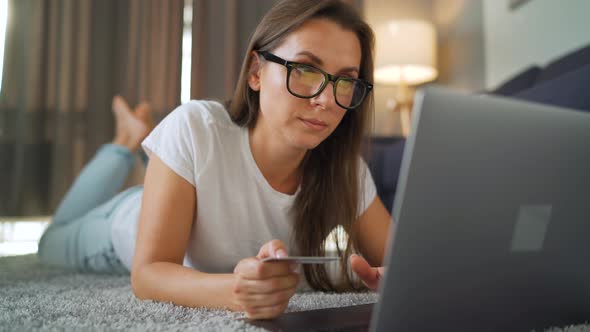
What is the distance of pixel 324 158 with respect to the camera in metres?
1.15

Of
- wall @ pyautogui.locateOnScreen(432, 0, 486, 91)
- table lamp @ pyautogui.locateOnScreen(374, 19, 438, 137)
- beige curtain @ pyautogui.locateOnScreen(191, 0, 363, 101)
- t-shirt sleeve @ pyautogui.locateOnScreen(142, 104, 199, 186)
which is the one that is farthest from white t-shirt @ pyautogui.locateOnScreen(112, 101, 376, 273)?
beige curtain @ pyautogui.locateOnScreen(191, 0, 363, 101)

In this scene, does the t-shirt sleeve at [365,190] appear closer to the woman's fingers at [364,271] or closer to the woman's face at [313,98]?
the woman's face at [313,98]

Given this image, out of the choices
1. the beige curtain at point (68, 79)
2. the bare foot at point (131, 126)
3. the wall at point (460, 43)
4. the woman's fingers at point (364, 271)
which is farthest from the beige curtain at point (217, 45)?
the woman's fingers at point (364, 271)

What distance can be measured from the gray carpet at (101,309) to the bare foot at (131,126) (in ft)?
2.84

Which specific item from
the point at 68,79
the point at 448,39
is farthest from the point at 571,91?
the point at 68,79

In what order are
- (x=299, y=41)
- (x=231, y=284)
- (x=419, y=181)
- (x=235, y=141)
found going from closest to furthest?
(x=419, y=181), (x=231, y=284), (x=299, y=41), (x=235, y=141)

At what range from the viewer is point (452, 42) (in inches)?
121

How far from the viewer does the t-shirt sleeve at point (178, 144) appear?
886mm

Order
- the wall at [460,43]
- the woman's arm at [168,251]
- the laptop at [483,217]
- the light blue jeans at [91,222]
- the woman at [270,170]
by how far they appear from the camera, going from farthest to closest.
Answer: the wall at [460,43] → the light blue jeans at [91,222] → the woman at [270,170] → the woman's arm at [168,251] → the laptop at [483,217]

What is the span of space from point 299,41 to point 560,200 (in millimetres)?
566

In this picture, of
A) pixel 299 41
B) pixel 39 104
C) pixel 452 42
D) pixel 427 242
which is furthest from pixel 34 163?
pixel 427 242

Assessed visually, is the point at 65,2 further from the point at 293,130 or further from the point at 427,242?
the point at 427,242

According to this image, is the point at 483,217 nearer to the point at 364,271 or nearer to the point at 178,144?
the point at 364,271

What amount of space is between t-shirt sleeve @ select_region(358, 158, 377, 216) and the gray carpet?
10.2 inches
